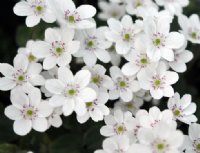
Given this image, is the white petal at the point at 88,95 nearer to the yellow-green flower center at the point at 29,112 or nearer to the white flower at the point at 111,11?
the yellow-green flower center at the point at 29,112

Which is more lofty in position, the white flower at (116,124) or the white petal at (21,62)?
the white petal at (21,62)

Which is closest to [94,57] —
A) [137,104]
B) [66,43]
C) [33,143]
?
[66,43]

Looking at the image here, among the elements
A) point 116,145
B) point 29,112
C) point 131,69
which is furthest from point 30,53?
point 116,145

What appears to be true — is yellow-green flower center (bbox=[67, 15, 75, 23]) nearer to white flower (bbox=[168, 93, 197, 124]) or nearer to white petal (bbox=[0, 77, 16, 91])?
white petal (bbox=[0, 77, 16, 91])

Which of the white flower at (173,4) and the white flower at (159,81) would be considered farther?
the white flower at (173,4)

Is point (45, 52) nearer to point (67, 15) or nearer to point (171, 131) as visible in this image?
point (67, 15)

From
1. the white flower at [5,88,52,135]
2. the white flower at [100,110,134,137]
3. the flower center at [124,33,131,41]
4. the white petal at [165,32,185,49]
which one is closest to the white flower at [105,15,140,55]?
the flower center at [124,33,131,41]

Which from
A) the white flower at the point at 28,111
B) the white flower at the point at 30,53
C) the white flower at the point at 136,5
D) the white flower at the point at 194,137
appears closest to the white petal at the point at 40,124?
the white flower at the point at 28,111
